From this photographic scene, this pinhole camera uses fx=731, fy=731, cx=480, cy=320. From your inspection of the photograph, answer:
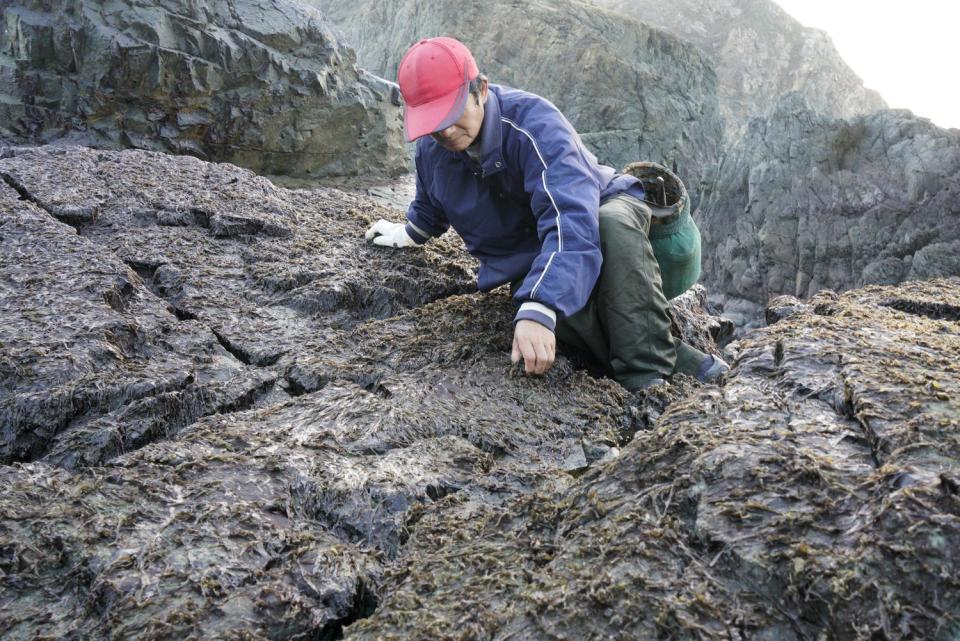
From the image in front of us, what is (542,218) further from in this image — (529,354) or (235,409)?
(235,409)

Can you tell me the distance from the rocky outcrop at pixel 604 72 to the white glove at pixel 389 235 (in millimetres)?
29832


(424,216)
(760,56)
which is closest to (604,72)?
(760,56)

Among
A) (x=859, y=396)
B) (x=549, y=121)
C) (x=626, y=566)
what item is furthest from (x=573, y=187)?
(x=626, y=566)

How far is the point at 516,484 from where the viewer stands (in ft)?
7.55

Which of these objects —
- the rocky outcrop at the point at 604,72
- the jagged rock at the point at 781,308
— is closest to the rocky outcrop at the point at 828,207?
the rocky outcrop at the point at 604,72

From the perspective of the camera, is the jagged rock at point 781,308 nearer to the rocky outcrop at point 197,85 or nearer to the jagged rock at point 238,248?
the jagged rock at point 238,248

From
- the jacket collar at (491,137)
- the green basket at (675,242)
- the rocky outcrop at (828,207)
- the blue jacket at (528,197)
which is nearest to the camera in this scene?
the blue jacket at (528,197)

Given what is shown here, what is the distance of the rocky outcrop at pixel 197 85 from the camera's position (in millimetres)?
8320

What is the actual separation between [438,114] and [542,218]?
2.03ft

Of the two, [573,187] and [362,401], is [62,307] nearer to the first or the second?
[362,401]

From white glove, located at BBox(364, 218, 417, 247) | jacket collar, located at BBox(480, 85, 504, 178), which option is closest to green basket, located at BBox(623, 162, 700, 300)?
jacket collar, located at BBox(480, 85, 504, 178)

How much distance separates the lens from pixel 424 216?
410 cm

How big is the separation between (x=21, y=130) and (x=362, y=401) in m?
7.65

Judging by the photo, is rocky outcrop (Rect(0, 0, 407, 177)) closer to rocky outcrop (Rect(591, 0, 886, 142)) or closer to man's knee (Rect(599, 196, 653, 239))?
man's knee (Rect(599, 196, 653, 239))
